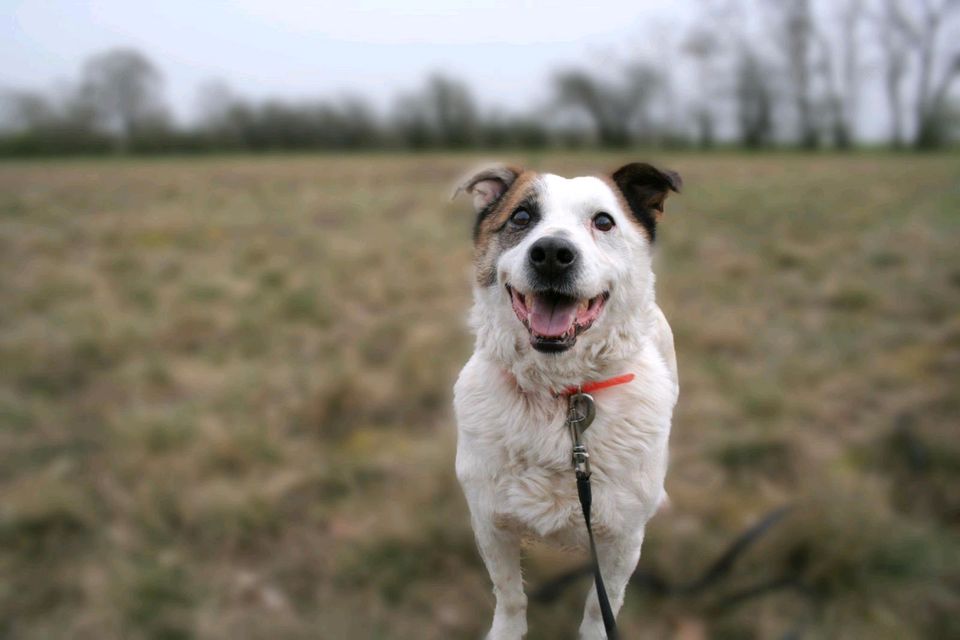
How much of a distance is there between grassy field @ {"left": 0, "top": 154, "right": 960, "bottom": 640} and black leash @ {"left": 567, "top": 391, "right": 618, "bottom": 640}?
102 mm

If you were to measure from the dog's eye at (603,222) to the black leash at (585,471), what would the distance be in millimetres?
301

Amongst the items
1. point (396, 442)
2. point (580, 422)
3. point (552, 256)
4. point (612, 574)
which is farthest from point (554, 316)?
point (396, 442)

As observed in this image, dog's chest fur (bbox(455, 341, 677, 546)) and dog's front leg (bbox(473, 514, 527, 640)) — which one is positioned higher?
dog's chest fur (bbox(455, 341, 677, 546))

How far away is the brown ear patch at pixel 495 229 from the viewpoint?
1.20 meters

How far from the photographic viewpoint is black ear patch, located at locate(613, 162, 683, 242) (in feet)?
3.67

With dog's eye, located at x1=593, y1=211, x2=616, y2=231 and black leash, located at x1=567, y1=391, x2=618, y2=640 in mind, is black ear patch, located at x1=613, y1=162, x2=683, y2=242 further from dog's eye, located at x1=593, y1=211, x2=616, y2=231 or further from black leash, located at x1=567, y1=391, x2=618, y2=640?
black leash, located at x1=567, y1=391, x2=618, y2=640

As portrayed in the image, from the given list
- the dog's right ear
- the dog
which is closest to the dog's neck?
the dog

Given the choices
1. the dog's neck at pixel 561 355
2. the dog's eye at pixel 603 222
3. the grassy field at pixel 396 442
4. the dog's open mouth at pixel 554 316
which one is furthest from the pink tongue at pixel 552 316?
the grassy field at pixel 396 442

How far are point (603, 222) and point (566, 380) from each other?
0.29 meters

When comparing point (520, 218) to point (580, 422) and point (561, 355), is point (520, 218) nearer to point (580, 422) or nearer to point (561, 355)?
point (561, 355)

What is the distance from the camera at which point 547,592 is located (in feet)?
6.52

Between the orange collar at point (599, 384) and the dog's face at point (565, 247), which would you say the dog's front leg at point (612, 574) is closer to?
the orange collar at point (599, 384)


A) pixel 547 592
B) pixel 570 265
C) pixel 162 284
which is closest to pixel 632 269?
pixel 570 265

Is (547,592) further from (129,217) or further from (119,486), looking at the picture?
(129,217)
